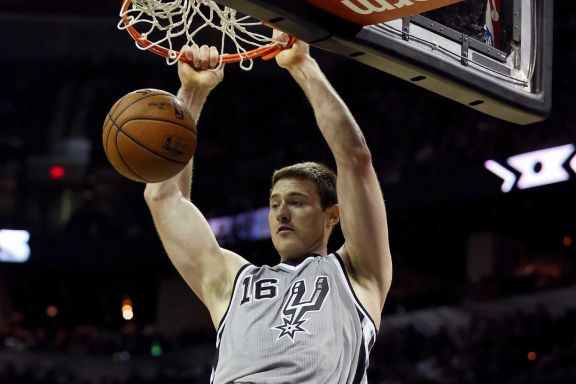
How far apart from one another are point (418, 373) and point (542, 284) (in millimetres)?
1823

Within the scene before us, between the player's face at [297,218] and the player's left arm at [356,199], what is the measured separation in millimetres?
143

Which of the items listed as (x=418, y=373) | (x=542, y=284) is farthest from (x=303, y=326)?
(x=542, y=284)

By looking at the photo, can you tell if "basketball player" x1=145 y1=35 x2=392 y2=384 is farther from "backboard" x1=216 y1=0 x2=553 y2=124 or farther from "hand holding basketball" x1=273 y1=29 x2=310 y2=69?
"backboard" x1=216 y1=0 x2=553 y2=124

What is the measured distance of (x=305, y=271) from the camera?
337 centimetres

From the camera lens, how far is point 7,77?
527 inches

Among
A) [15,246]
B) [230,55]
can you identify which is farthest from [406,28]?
[15,246]

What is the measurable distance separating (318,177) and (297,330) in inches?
24.7

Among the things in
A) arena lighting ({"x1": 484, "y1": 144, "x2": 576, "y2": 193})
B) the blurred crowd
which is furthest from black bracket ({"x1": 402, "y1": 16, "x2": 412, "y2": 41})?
arena lighting ({"x1": 484, "y1": 144, "x2": 576, "y2": 193})

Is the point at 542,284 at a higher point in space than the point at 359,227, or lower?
lower

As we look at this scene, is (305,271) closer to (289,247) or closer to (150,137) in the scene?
(289,247)

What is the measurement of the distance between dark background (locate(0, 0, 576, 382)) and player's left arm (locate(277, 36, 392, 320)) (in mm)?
7510

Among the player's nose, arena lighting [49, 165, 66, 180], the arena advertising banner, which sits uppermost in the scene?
the arena advertising banner

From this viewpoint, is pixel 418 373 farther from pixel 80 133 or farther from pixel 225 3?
pixel 225 3

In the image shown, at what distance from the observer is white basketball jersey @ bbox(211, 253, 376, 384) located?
3125 millimetres
